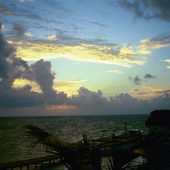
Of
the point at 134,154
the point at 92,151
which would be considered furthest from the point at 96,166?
the point at 134,154

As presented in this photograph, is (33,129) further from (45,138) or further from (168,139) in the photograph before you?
(168,139)

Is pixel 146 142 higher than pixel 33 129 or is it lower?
lower

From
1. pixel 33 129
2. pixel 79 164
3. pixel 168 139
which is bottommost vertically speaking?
pixel 168 139

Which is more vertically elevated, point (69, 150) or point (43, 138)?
point (43, 138)

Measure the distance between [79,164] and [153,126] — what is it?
2410cm

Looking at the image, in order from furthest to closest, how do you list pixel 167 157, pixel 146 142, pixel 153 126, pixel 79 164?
pixel 153 126
pixel 167 157
pixel 146 142
pixel 79 164

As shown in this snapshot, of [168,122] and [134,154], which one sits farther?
[168,122]

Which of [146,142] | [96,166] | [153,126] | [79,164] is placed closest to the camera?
[79,164]

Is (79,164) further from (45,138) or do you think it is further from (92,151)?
(45,138)

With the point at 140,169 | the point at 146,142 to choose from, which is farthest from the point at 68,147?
the point at 146,142

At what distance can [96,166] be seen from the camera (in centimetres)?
634

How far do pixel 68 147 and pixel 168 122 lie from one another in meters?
23.6

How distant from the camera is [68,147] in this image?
18.0 feet

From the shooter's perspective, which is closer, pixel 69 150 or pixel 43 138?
pixel 43 138
